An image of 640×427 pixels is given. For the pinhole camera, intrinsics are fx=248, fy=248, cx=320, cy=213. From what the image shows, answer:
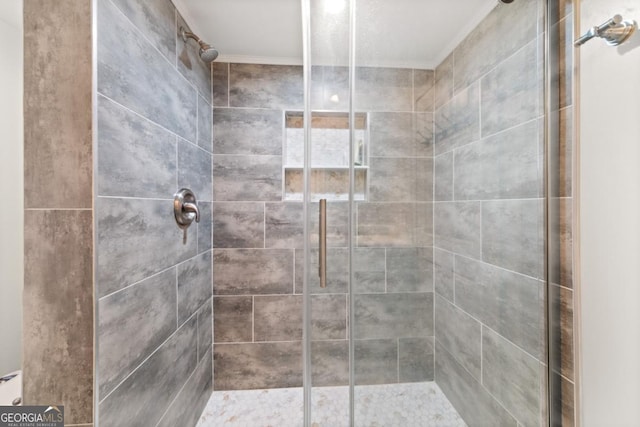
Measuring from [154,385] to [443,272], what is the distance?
1.14 m

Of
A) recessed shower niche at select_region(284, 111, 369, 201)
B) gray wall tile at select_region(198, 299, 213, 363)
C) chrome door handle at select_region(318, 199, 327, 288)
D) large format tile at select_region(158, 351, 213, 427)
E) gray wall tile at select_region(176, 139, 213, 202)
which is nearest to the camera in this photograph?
recessed shower niche at select_region(284, 111, 369, 201)

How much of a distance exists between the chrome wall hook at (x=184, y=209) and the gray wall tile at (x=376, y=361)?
3.01 ft

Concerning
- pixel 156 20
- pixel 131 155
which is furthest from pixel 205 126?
pixel 131 155

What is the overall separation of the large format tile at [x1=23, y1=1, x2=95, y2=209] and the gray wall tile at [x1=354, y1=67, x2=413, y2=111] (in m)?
0.80

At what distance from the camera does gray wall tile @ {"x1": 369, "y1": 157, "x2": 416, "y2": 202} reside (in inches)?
29.5

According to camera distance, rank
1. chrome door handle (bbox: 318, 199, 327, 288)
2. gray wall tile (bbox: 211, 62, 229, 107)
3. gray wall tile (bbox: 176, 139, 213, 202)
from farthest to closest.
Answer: gray wall tile (bbox: 211, 62, 229, 107)
gray wall tile (bbox: 176, 139, 213, 202)
chrome door handle (bbox: 318, 199, 327, 288)

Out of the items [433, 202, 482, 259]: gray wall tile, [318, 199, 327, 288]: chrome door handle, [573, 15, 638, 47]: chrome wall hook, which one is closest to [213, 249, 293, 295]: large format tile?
[318, 199, 327, 288]: chrome door handle

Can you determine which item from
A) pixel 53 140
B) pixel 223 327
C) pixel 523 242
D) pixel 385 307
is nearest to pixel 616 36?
pixel 523 242

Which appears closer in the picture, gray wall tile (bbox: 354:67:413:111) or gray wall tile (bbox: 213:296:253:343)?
gray wall tile (bbox: 354:67:413:111)

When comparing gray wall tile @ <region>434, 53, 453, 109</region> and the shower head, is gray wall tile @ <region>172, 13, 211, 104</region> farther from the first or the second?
gray wall tile @ <region>434, 53, 453, 109</region>

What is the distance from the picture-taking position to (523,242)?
77cm

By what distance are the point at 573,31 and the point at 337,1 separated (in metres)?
0.71

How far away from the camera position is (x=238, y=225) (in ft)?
5.26

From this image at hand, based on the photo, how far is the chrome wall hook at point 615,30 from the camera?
1.93 ft
